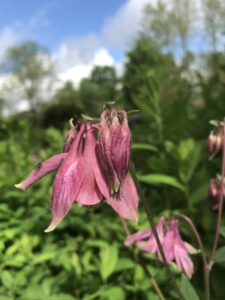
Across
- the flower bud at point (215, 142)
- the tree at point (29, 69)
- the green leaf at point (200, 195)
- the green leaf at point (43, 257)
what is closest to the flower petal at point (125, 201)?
the flower bud at point (215, 142)

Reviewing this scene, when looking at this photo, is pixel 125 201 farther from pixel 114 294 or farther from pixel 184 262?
pixel 114 294

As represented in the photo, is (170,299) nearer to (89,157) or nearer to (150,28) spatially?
(89,157)

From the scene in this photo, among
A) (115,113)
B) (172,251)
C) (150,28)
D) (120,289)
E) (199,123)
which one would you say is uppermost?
(150,28)

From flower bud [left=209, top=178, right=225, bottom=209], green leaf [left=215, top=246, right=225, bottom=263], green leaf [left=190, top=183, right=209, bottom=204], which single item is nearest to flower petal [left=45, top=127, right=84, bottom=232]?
green leaf [left=215, top=246, right=225, bottom=263]

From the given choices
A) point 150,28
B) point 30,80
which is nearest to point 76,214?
point 150,28

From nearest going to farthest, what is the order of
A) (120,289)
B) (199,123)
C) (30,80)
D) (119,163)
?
(119,163) < (120,289) < (199,123) < (30,80)

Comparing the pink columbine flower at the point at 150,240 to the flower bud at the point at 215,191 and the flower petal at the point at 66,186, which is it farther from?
the flower petal at the point at 66,186
